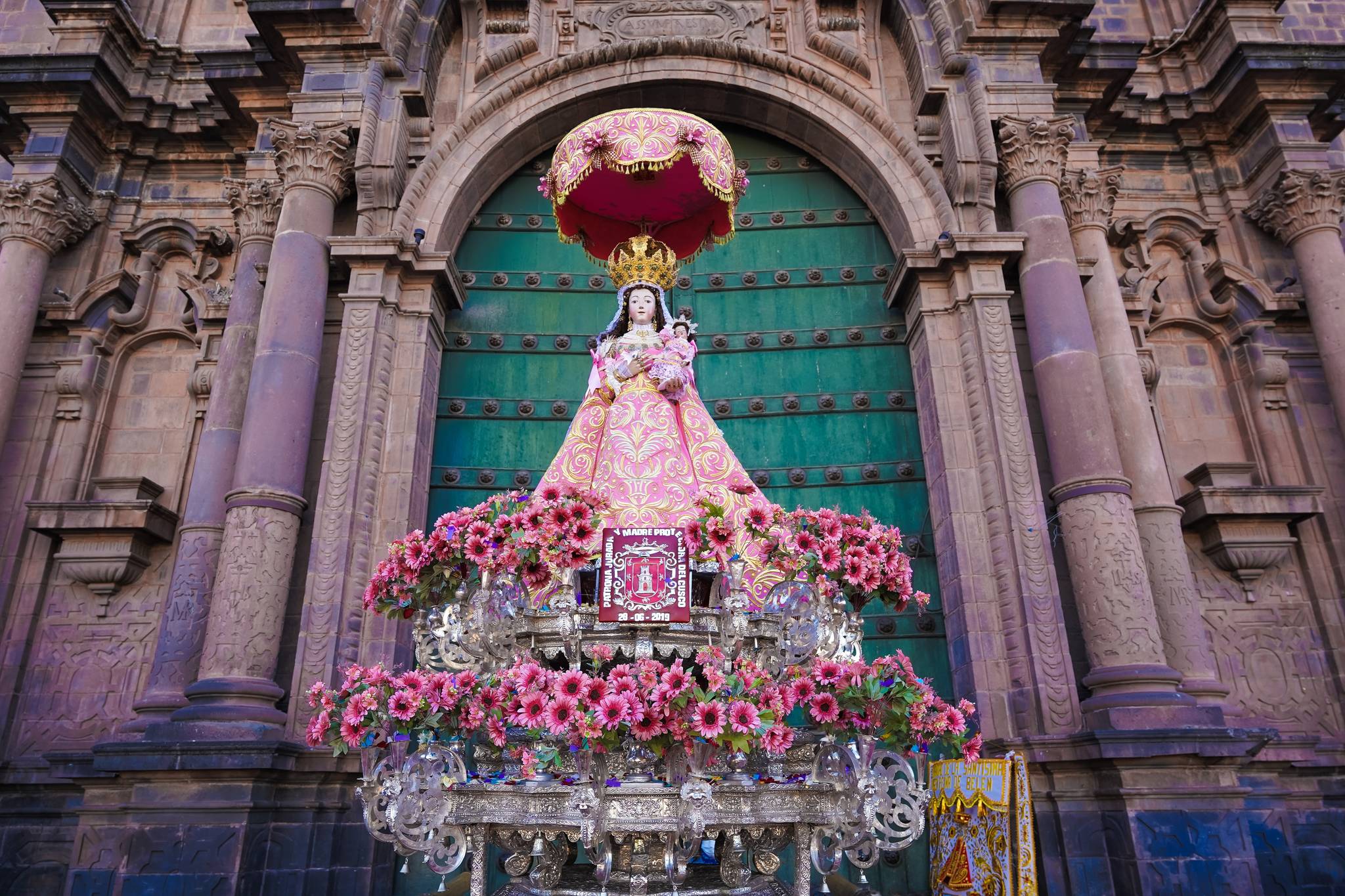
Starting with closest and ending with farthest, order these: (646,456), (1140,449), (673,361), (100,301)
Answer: (646,456) < (673,361) < (1140,449) < (100,301)

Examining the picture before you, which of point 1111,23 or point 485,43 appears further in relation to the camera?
point 1111,23

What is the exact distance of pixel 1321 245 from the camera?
902cm

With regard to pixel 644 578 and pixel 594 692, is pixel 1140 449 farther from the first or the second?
pixel 594 692

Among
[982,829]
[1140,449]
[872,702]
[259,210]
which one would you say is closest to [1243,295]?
[1140,449]

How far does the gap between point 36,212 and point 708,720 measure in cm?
906

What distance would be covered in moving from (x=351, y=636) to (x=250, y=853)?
1.67m

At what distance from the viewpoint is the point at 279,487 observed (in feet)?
24.2

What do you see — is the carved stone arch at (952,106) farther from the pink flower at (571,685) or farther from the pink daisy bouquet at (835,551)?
the pink flower at (571,685)

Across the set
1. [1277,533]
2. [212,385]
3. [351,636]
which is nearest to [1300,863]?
[1277,533]

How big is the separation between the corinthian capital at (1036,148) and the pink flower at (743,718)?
6.50 meters

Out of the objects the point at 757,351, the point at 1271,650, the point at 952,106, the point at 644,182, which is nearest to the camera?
the point at 644,182

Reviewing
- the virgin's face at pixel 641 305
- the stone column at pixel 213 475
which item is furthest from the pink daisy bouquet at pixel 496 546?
the stone column at pixel 213 475

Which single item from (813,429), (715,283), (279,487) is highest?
(715,283)

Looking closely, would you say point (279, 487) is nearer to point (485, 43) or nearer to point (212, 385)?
point (212, 385)
